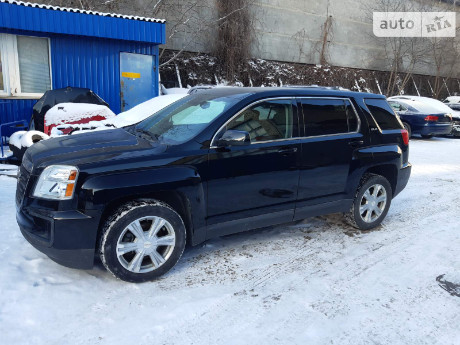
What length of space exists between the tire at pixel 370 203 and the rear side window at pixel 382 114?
27.1 inches

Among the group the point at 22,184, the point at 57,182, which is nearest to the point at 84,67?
the point at 22,184

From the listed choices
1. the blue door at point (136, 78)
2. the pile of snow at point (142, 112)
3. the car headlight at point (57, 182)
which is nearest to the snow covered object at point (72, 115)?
the pile of snow at point (142, 112)

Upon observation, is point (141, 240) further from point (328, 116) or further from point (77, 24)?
point (77, 24)

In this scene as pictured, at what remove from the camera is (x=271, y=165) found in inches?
145

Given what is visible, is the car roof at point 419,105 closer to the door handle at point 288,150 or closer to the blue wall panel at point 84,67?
the blue wall panel at point 84,67

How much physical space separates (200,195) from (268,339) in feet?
4.36

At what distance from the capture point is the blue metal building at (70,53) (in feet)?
30.2

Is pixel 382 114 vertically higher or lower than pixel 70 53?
lower

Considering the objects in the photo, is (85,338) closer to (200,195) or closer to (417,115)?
(200,195)

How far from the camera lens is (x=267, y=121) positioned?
3.78 metres

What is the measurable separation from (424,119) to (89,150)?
12.8 meters

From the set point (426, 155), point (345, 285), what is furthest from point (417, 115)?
point (345, 285)

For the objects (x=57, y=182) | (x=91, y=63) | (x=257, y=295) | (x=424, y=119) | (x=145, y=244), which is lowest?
(x=257, y=295)

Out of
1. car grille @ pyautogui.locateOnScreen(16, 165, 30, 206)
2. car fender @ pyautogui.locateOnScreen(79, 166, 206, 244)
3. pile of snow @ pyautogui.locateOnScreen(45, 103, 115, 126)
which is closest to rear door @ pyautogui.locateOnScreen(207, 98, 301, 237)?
car fender @ pyautogui.locateOnScreen(79, 166, 206, 244)
